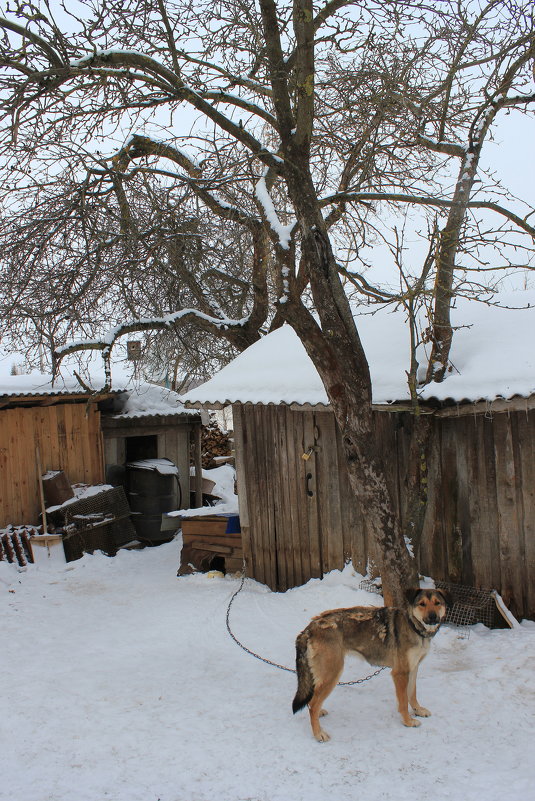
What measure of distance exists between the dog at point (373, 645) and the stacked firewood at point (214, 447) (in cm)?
1421

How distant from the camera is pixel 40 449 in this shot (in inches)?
446

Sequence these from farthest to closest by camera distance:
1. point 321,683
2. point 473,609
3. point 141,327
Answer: point 141,327 → point 473,609 → point 321,683

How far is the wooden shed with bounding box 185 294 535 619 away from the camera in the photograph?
5.91 m

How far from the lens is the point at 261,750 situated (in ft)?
13.9

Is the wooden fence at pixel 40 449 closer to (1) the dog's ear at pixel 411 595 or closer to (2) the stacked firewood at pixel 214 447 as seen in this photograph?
(2) the stacked firewood at pixel 214 447

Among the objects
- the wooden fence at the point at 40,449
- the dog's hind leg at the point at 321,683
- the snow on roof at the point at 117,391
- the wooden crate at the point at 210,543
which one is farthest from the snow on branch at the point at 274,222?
the wooden fence at the point at 40,449

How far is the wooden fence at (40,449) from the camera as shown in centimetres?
1073

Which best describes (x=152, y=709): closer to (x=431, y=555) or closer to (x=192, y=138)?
(x=431, y=555)

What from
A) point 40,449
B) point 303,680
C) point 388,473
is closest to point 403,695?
point 303,680

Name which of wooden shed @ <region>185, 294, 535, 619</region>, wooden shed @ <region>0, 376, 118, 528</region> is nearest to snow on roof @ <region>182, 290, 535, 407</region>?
wooden shed @ <region>185, 294, 535, 619</region>

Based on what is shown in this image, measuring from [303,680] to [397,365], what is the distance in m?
3.43

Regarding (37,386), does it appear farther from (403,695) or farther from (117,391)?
(403,695)

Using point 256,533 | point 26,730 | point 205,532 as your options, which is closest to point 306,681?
point 26,730

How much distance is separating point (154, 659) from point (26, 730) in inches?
61.2
